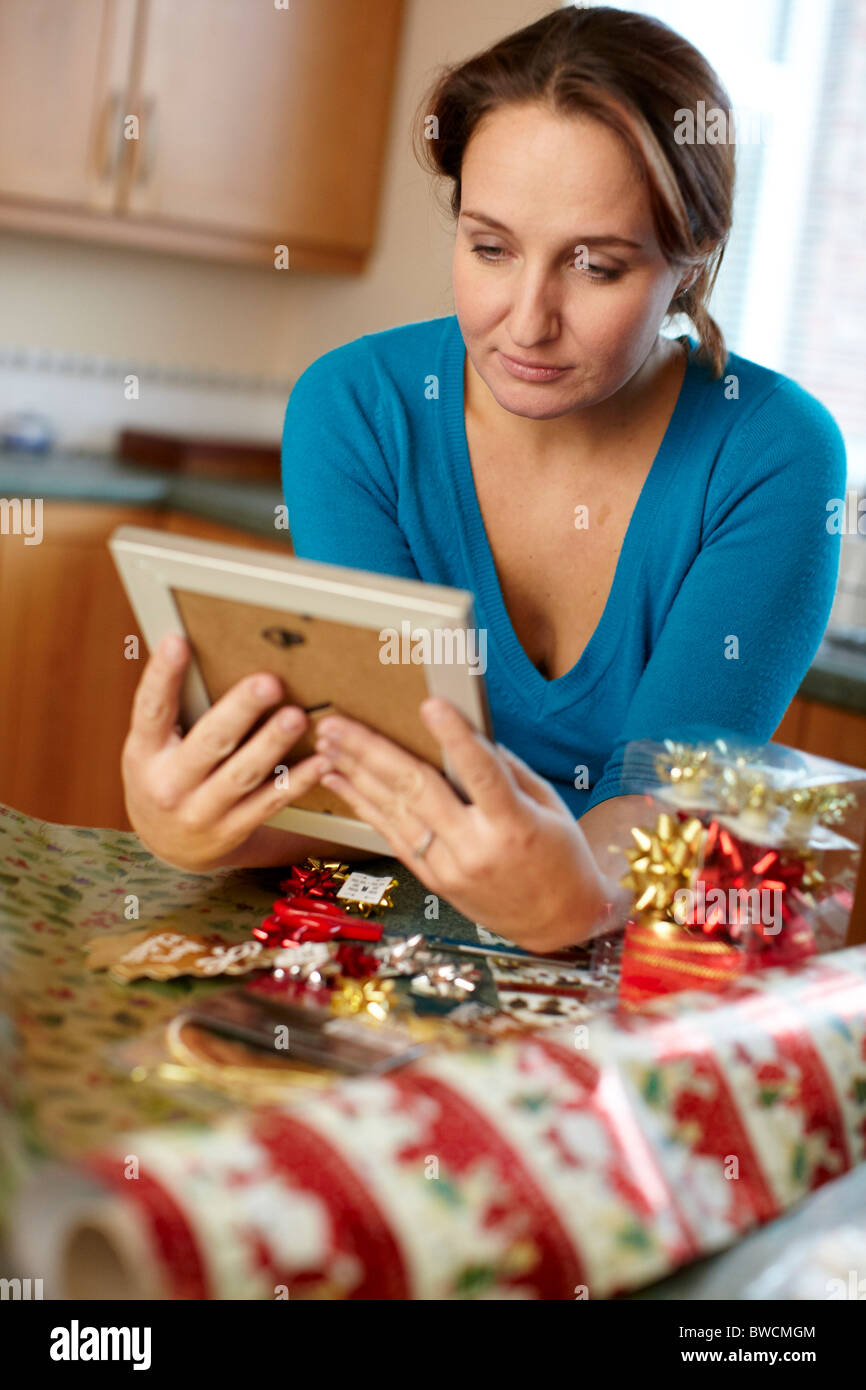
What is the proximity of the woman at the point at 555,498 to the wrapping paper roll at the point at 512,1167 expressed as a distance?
224 mm

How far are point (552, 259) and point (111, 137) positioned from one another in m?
1.99

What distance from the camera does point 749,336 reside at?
302cm

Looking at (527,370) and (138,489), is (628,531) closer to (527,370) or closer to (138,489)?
(527,370)

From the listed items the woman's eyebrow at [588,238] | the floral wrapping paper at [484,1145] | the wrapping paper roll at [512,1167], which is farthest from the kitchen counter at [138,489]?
the wrapping paper roll at [512,1167]

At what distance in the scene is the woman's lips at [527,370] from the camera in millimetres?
1102

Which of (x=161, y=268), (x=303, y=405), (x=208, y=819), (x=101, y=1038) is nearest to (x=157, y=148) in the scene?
(x=161, y=268)

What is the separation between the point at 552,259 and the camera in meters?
1.04

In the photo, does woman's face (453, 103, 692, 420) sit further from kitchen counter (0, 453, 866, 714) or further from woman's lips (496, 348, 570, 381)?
kitchen counter (0, 453, 866, 714)

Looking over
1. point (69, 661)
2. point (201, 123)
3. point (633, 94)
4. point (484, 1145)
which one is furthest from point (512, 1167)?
point (201, 123)

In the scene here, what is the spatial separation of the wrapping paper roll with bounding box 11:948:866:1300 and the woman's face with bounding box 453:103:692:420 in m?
0.58

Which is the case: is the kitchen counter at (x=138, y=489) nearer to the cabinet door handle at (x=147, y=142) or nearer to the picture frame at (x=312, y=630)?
the cabinet door handle at (x=147, y=142)

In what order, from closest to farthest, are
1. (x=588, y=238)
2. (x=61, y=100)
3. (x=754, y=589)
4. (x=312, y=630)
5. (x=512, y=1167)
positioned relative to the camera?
1. (x=512, y=1167)
2. (x=312, y=630)
3. (x=588, y=238)
4. (x=754, y=589)
5. (x=61, y=100)
